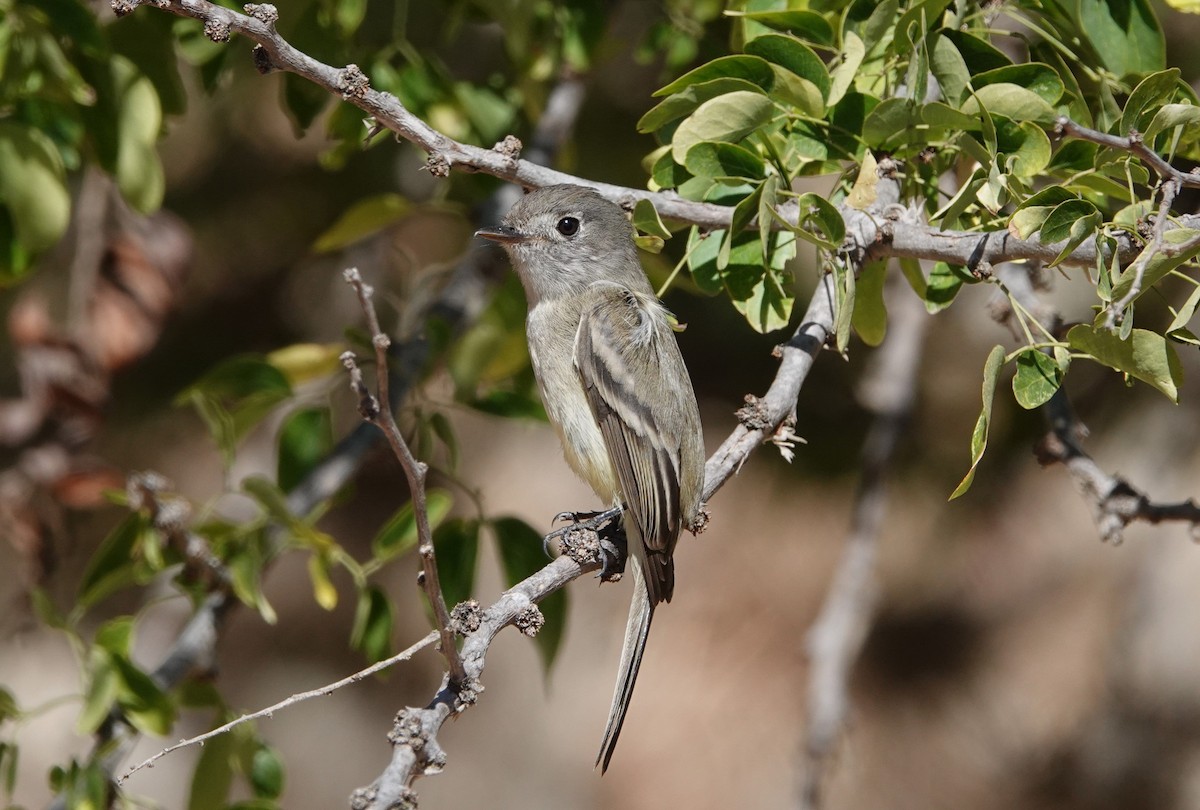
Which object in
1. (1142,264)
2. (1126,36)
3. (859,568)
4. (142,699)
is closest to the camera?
(1142,264)

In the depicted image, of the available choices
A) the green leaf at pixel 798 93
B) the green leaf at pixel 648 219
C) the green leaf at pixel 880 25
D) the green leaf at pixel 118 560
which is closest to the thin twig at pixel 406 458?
the green leaf at pixel 648 219

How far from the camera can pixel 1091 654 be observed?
4.61m

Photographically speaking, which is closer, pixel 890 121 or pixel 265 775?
pixel 890 121

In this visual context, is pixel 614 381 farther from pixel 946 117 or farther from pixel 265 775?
pixel 265 775

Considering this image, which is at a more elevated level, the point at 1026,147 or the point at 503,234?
the point at 1026,147

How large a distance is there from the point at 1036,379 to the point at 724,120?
31.8 inches

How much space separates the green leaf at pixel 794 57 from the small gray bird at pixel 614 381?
1.74 feet

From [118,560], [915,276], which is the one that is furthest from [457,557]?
[915,276]

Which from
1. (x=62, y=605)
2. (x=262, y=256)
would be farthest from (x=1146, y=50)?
(x=62, y=605)

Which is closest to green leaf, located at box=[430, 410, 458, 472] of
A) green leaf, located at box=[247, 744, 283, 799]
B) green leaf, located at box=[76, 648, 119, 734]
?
green leaf, located at box=[247, 744, 283, 799]

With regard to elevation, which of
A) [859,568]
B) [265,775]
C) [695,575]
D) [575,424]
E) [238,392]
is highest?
[238,392]

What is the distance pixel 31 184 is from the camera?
2727mm

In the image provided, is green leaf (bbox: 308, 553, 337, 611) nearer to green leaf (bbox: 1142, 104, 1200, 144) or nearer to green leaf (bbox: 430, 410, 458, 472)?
green leaf (bbox: 430, 410, 458, 472)

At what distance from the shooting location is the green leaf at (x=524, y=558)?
3.19 m
